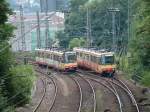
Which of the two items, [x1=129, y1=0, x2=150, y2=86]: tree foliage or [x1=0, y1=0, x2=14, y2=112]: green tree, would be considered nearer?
[x1=0, y1=0, x2=14, y2=112]: green tree

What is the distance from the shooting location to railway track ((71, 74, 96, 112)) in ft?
106

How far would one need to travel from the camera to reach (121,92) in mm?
38125

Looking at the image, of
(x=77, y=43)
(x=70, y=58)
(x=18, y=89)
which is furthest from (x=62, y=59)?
(x=18, y=89)

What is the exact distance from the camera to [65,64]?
53.5 meters

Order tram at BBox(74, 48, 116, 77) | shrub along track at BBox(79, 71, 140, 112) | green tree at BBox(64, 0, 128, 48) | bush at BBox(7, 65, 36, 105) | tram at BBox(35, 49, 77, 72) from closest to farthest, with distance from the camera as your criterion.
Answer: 1. bush at BBox(7, 65, 36, 105)
2. shrub along track at BBox(79, 71, 140, 112)
3. tram at BBox(74, 48, 116, 77)
4. tram at BBox(35, 49, 77, 72)
5. green tree at BBox(64, 0, 128, 48)

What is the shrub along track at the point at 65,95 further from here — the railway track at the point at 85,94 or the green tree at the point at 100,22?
the green tree at the point at 100,22

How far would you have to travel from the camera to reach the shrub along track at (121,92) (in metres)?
31.5

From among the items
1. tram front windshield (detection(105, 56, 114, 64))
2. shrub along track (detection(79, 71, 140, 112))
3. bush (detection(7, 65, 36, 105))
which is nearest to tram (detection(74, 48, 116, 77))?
tram front windshield (detection(105, 56, 114, 64))

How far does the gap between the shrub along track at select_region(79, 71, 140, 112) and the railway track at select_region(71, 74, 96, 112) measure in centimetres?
110

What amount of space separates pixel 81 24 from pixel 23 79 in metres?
53.8

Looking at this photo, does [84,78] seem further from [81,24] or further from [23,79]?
[81,24]

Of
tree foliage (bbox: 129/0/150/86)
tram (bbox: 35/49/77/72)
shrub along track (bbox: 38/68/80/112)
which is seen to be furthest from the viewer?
tram (bbox: 35/49/77/72)

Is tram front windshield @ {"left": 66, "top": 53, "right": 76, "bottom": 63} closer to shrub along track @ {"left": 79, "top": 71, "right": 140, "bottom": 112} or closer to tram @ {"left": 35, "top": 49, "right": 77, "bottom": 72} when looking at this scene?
tram @ {"left": 35, "top": 49, "right": 77, "bottom": 72}

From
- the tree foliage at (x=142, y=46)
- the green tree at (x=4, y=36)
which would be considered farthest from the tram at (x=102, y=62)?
the green tree at (x=4, y=36)
